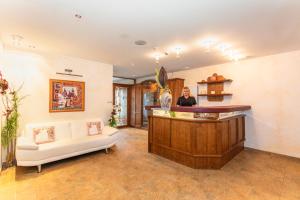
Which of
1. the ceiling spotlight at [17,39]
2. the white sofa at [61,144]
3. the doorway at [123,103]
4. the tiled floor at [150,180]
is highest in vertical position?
the ceiling spotlight at [17,39]

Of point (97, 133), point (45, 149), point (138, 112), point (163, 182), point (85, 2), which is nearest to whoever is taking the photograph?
point (85, 2)

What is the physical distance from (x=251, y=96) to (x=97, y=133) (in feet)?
15.2

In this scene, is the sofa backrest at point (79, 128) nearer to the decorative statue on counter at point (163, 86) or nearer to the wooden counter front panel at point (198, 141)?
the wooden counter front panel at point (198, 141)

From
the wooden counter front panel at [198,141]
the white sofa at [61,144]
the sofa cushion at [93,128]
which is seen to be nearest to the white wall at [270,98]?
the wooden counter front panel at [198,141]

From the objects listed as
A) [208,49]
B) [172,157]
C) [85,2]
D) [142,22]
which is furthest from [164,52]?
[172,157]

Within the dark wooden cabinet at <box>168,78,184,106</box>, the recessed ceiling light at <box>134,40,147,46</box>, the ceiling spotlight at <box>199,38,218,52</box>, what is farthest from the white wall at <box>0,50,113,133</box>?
the ceiling spotlight at <box>199,38,218,52</box>

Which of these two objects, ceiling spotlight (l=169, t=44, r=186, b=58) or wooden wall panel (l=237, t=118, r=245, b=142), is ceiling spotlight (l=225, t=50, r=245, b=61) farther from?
wooden wall panel (l=237, t=118, r=245, b=142)

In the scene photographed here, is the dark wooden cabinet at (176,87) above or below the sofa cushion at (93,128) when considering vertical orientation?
above

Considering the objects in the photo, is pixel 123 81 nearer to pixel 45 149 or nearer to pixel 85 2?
pixel 45 149

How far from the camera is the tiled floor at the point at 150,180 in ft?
7.72

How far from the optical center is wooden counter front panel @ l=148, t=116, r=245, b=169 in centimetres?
321

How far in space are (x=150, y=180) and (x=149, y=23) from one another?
271 centimetres

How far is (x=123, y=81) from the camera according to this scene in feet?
27.1

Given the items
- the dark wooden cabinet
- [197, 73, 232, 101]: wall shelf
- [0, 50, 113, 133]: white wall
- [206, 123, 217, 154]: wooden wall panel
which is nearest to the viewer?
[206, 123, 217, 154]: wooden wall panel
